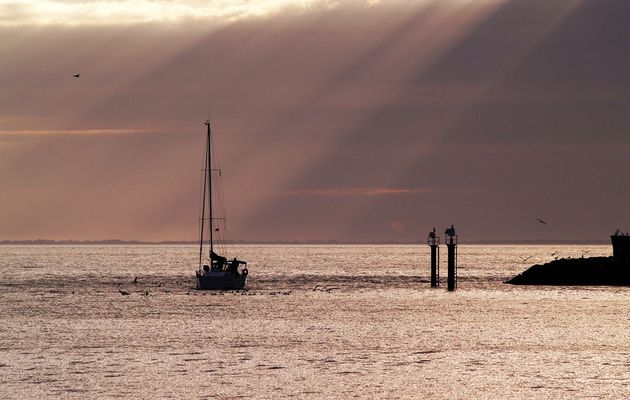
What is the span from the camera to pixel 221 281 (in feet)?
427

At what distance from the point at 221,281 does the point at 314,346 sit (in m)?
60.1

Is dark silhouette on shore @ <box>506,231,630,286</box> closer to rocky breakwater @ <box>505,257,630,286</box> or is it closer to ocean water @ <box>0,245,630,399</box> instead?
rocky breakwater @ <box>505,257,630,286</box>

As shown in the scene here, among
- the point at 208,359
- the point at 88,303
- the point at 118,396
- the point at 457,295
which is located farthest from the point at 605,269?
the point at 118,396

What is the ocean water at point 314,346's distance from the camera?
172 ft

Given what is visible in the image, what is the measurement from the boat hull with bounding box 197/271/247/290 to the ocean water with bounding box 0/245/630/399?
1355mm

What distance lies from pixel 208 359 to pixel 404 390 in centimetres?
1493

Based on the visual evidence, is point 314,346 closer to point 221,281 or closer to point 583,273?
point 221,281

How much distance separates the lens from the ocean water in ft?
172

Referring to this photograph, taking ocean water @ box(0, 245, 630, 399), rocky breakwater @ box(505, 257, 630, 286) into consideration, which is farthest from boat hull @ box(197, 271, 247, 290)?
rocky breakwater @ box(505, 257, 630, 286)

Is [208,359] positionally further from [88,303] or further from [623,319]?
[88,303]

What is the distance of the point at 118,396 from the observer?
49.6 metres

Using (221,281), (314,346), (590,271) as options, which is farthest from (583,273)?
(314,346)

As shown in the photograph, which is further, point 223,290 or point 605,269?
point 605,269

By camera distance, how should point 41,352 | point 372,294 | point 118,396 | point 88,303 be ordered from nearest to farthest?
point 118,396
point 41,352
point 88,303
point 372,294
